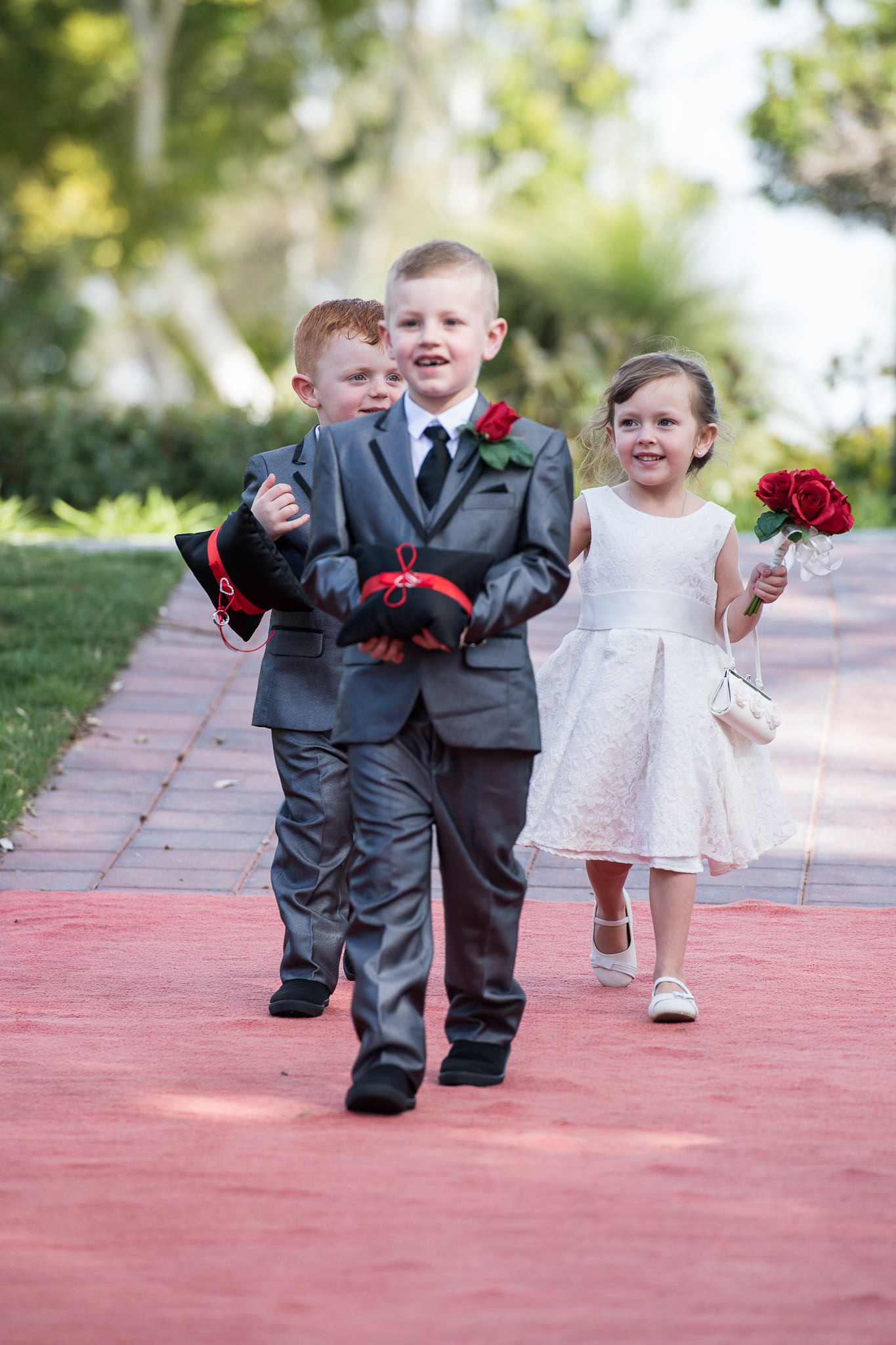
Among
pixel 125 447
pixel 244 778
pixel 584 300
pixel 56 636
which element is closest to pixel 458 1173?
pixel 244 778

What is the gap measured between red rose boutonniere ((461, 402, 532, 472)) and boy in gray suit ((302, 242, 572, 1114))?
0.02 m

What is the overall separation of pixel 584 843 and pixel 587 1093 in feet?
2.96

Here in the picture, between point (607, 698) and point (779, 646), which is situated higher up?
point (607, 698)

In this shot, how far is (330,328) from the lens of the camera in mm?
4102

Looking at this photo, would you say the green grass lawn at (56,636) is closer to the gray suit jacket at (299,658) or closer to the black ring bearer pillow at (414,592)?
the gray suit jacket at (299,658)

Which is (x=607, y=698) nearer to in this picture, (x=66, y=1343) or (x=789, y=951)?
(x=789, y=951)

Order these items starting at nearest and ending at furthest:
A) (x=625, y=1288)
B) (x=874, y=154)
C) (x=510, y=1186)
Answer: (x=625, y=1288) < (x=510, y=1186) < (x=874, y=154)

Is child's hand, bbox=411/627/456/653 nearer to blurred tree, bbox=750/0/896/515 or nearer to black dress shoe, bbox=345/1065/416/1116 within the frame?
black dress shoe, bbox=345/1065/416/1116

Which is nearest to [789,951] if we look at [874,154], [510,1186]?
[510,1186]

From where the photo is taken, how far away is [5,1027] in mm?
3850

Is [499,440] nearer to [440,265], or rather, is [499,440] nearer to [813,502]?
[440,265]

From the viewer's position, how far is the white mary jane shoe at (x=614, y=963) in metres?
4.30

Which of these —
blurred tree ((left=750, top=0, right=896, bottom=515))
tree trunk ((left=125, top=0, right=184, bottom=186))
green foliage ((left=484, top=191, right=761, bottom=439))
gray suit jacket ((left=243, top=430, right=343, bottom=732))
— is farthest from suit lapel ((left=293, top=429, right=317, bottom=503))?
tree trunk ((left=125, top=0, right=184, bottom=186))

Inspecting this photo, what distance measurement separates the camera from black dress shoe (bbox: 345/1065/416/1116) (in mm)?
3045
